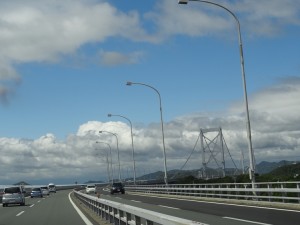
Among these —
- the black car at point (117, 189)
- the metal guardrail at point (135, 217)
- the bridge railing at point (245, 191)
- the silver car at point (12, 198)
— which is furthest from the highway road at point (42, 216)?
the black car at point (117, 189)

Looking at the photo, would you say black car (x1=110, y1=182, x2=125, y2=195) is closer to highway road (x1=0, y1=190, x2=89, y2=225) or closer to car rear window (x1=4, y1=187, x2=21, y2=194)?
car rear window (x1=4, y1=187, x2=21, y2=194)

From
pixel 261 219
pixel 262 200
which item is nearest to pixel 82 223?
pixel 261 219

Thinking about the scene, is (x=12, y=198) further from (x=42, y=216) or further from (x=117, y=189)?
(x=117, y=189)

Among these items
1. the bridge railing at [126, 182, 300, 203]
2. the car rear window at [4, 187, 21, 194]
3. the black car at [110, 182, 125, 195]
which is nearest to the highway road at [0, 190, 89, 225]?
the car rear window at [4, 187, 21, 194]

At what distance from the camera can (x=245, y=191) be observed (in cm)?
2994

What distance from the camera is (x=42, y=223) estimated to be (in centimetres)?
1984

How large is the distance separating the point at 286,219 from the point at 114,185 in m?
54.6

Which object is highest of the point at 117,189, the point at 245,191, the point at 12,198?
the point at 117,189

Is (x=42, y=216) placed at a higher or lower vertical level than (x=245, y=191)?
lower

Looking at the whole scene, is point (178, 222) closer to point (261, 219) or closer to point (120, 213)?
point (120, 213)

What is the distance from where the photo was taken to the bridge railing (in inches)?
969

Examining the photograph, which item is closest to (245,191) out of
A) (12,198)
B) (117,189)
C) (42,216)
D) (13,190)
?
(42,216)

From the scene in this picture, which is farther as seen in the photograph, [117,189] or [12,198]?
[117,189]

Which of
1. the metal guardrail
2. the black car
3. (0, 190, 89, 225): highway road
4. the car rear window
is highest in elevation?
the car rear window
